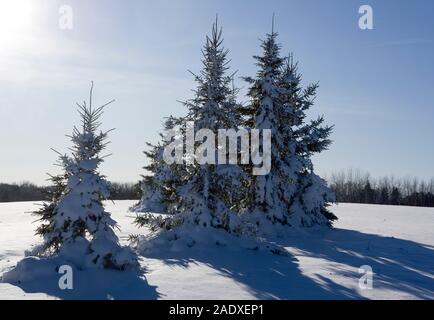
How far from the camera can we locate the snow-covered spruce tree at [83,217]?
13.0m

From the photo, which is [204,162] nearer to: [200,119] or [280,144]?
[200,119]

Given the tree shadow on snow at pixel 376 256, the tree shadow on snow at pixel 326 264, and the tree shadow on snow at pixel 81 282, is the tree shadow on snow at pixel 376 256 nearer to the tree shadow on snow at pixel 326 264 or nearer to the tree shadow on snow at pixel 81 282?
the tree shadow on snow at pixel 326 264

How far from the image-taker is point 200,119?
19.4m

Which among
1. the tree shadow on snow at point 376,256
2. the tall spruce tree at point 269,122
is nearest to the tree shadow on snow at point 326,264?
the tree shadow on snow at point 376,256

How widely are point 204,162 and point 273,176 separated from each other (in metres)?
6.34

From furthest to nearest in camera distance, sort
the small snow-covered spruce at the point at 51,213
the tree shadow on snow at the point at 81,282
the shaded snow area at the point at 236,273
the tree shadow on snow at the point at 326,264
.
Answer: the small snow-covered spruce at the point at 51,213 → the tree shadow on snow at the point at 326,264 → the shaded snow area at the point at 236,273 → the tree shadow on snow at the point at 81,282

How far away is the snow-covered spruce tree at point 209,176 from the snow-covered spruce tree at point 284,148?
4.01 meters

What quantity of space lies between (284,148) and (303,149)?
2.71 m

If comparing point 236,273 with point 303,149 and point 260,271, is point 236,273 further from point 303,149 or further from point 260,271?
point 303,149

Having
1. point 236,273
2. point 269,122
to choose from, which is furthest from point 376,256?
point 269,122

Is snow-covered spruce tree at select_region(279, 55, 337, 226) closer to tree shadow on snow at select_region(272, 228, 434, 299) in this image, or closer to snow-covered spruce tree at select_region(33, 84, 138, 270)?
tree shadow on snow at select_region(272, 228, 434, 299)

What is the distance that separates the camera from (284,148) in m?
24.3

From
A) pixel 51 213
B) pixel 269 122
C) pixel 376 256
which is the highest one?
pixel 269 122

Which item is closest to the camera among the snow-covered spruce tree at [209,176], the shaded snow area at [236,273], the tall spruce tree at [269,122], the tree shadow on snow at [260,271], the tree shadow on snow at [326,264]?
the shaded snow area at [236,273]
